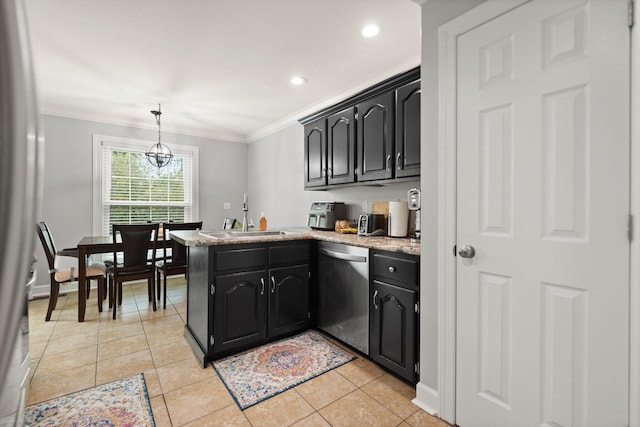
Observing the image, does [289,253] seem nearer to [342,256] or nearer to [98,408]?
[342,256]

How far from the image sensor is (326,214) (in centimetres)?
339

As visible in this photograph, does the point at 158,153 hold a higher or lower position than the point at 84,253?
higher

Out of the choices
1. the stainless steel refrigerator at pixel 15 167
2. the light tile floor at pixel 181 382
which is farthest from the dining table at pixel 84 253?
the stainless steel refrigerator at pixel 15 167

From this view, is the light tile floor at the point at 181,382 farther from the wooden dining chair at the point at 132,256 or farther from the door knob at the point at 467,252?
the door knob at the point at 467,252

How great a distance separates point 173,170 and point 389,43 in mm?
3869

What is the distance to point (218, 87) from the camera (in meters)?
3.43

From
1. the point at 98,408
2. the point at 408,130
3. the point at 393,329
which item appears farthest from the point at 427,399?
the point at 98,408

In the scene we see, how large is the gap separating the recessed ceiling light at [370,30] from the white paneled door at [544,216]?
0.85 meters

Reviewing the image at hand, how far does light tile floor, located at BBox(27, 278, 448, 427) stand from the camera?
5.78 feet

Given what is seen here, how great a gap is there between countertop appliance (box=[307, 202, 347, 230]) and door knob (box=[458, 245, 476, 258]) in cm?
184

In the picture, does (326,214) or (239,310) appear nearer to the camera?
(239,310)

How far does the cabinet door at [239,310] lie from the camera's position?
2328 millimetres

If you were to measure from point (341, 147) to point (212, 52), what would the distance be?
1.37 m

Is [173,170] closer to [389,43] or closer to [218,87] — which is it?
[218,87]
